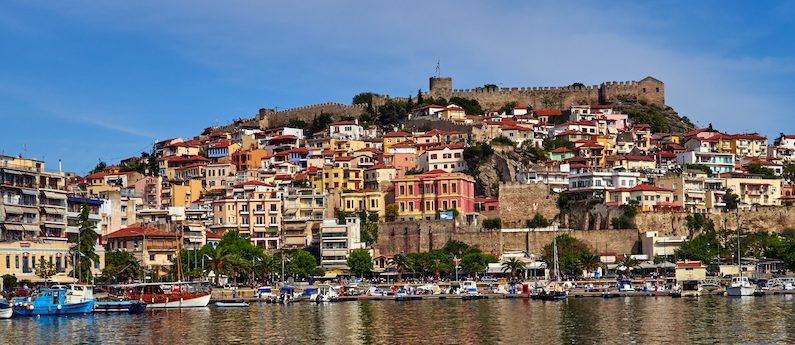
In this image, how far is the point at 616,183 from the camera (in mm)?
98938

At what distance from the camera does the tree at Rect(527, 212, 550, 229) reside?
93.9 meters

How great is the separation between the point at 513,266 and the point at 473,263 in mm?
2856

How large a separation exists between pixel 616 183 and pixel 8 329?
2205 inches

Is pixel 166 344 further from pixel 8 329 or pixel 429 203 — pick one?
pixel 429 203

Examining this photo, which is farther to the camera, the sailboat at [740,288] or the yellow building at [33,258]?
the sailboat at [740,288]

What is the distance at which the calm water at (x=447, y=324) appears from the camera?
48969mm

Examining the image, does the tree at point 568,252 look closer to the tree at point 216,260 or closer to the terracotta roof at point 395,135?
the tree at point 216,260

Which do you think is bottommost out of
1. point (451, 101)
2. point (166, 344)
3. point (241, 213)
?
point (166, 344)

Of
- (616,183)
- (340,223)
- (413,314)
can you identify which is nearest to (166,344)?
(413,314)

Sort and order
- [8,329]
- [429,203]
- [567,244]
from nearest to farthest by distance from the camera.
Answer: [8,329] → [567,244] → [429,203]

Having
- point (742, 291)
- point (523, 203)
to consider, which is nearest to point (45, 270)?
point (523, 203)

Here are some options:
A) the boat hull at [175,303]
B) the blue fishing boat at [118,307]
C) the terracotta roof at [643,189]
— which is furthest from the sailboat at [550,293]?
the blue fishing boat at [118,307]

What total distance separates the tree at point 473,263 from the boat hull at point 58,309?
3057 cm

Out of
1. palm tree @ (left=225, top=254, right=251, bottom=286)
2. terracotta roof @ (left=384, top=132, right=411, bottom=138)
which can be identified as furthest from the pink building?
palm tree @ (left=225, top=254, right=251, bottom=286)
